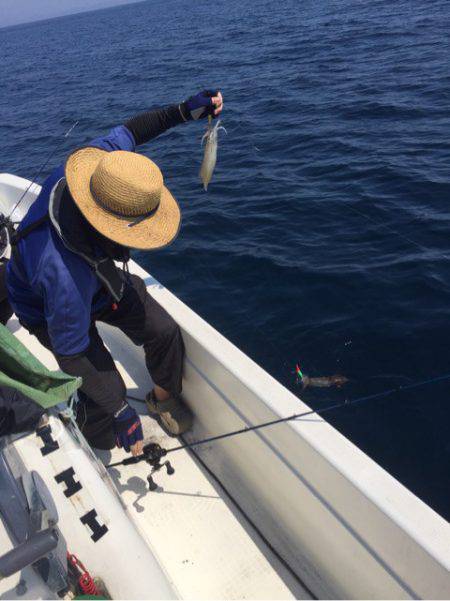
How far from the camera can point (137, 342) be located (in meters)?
3.06

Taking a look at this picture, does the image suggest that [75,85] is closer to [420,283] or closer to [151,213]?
[420,283]

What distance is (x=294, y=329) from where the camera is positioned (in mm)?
4625

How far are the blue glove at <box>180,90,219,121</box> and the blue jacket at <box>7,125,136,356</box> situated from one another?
1.16 meters

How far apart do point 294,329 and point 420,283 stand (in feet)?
4.95

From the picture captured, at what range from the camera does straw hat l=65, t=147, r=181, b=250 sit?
6.91 ft

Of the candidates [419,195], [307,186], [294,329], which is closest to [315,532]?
[294,329]

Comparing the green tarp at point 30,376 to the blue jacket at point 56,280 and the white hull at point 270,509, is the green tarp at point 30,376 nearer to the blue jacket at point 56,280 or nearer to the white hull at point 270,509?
the blue jacket at point 56,280

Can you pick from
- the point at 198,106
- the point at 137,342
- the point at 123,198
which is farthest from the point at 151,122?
the point at 137,342

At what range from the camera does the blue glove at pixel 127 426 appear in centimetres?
273

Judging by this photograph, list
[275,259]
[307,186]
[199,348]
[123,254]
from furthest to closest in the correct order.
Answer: [307,186] < [275,259] < [199,348] < [123,254]

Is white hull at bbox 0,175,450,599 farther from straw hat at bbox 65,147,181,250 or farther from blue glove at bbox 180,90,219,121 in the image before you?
blue glove at bbox 180,90,219,121

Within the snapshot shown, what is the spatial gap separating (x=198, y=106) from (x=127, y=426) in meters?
2.18

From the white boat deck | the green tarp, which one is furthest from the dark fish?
the green tarp

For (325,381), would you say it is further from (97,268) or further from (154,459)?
(97,268)
